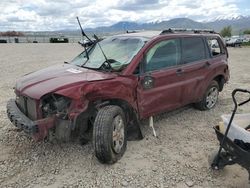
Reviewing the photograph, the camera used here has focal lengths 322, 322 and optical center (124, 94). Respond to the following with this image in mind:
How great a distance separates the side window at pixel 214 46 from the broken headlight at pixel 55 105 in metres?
3.76

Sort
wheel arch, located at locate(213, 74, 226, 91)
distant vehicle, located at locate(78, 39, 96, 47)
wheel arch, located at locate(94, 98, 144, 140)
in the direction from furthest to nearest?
wheel arch, located at locate(213, 74, 226, 91) → distant vehicle, located at locate(78, 39, 96, 47) → wheel arch, located at locate(94, 98, 144, 140)

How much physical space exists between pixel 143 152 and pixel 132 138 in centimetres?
51

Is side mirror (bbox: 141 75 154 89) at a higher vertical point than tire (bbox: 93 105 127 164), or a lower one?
higher

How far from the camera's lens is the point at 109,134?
4246 mm

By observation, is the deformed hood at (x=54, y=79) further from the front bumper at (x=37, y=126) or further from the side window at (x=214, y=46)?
the side window at (x=214, y=46)

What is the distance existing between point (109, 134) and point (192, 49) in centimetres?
290

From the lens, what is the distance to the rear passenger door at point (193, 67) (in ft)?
19.6

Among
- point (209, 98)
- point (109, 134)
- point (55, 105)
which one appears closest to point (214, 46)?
point (209, 98)

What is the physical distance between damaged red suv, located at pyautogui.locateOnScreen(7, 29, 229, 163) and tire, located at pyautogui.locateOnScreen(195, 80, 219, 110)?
0.03 m

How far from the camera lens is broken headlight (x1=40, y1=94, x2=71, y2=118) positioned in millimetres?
4191

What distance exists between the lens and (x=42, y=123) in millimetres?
4074

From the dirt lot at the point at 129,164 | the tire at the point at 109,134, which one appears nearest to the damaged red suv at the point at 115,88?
the tire at the point at 109,134

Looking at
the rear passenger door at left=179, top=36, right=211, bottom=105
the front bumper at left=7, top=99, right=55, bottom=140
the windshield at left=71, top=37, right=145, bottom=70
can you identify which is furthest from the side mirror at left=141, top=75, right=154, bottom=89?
the front bumper at left=7, top=99, right=55, bottom=140

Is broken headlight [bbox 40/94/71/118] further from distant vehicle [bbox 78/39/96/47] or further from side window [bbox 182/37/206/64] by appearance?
side window [bbox 182/37/206/64]
